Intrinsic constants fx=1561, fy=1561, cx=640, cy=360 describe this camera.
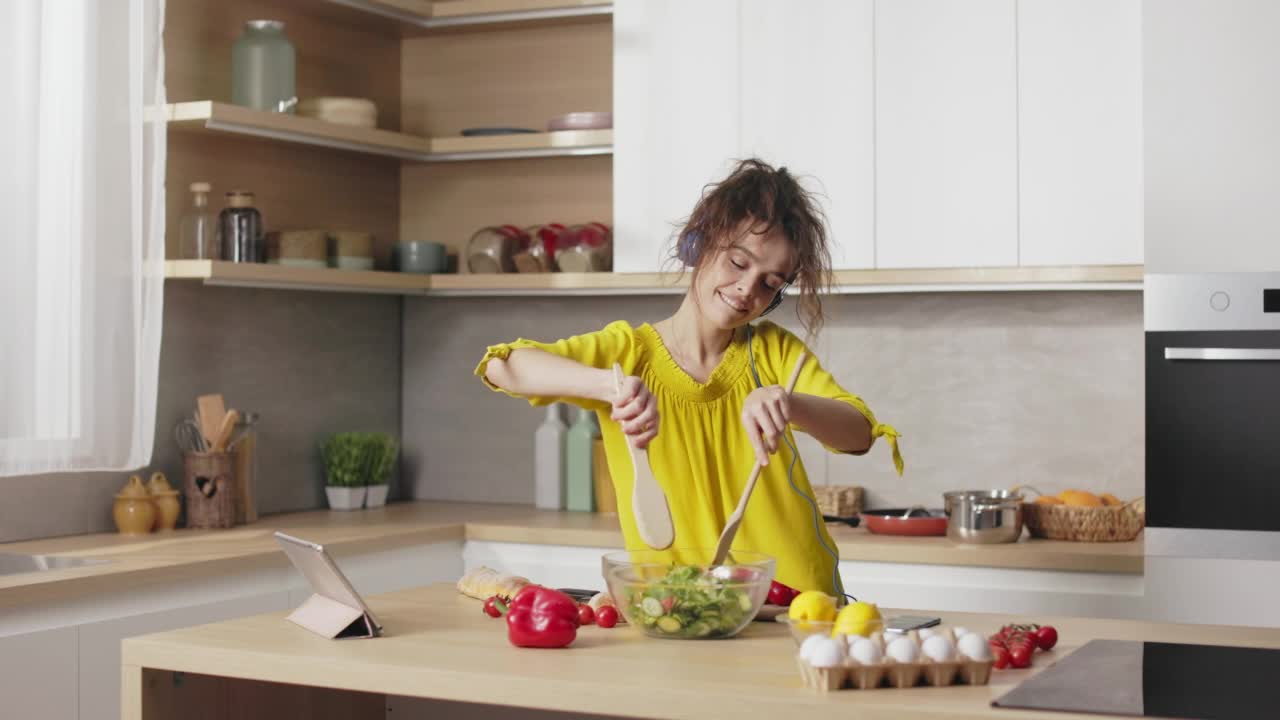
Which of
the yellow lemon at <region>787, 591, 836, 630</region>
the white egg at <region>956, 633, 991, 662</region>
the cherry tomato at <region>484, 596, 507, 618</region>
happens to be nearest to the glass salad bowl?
the yellow lemon at <region>787, 591, 836, 630</region>

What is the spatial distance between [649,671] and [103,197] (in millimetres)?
1994

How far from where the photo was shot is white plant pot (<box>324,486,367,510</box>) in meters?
4.16

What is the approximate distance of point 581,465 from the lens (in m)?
4.11

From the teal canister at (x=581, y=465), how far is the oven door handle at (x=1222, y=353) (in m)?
1.53

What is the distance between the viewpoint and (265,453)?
4031mm

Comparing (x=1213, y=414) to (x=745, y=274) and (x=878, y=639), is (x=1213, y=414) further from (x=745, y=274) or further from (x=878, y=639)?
(x=878, y=639)

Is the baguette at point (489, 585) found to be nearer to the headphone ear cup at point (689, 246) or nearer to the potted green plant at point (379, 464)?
the headphone ear cup at point (689, 246)

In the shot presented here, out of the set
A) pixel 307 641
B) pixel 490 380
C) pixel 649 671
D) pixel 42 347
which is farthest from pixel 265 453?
pixel 649 671

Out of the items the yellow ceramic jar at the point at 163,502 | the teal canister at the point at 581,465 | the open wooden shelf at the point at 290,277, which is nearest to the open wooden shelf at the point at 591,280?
the open wooden shelf at the point at 290,277

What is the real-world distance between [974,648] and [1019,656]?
0.41 ft

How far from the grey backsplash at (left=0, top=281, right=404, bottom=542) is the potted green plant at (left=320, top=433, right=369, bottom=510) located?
55 millimetres

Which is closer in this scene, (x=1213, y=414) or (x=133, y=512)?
(x=1213, y=414)

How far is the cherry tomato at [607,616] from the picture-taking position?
2.06m

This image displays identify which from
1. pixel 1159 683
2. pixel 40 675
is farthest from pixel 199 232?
pixel 1159 683
